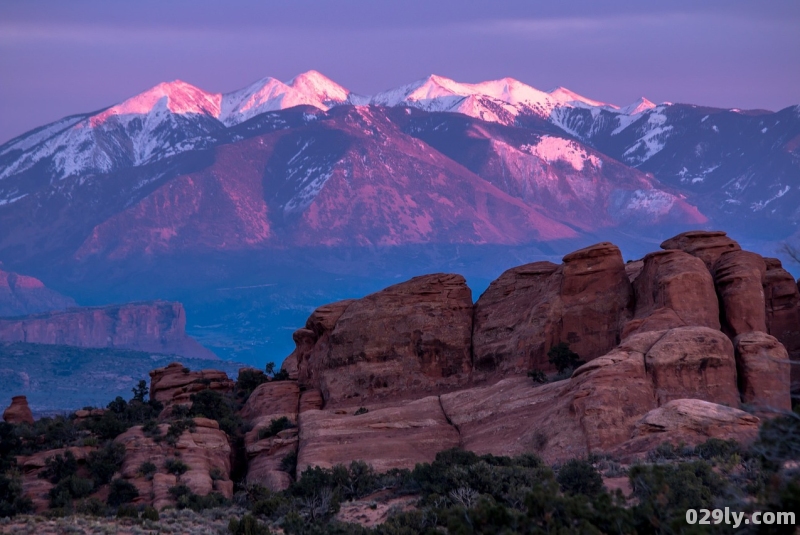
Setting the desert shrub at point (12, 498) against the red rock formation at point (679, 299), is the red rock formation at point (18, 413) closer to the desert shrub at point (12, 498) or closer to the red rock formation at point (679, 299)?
the desert shrub at point (12, 498)

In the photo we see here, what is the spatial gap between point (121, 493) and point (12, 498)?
4.15 meters

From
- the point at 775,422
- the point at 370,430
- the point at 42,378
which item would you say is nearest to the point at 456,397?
the point at 370,430

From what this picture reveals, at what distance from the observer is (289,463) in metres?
47.2

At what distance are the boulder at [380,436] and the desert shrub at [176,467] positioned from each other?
4.65m

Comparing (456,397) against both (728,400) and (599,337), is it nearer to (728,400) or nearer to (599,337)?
(599,337)

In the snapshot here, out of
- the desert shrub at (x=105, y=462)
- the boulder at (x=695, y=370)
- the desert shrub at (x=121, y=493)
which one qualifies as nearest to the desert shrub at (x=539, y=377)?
the boulder at (x=695, y=370)

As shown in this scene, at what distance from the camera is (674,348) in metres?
43.1

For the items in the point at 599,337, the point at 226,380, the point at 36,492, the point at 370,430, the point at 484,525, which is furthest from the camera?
the point at 226,380

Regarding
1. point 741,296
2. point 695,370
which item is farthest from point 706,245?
point 695,370

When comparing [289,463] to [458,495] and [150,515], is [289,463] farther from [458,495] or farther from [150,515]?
[458,495]

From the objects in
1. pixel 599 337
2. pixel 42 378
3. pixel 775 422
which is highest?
pixel 42 378

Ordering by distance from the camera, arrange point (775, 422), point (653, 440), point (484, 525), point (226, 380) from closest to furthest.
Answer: point (775, 422) < point (484, 525) < point (653, 440) < point (226, 380)

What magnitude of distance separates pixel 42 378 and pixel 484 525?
160514 mm

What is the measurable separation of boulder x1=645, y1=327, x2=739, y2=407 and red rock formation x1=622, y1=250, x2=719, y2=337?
349cm
